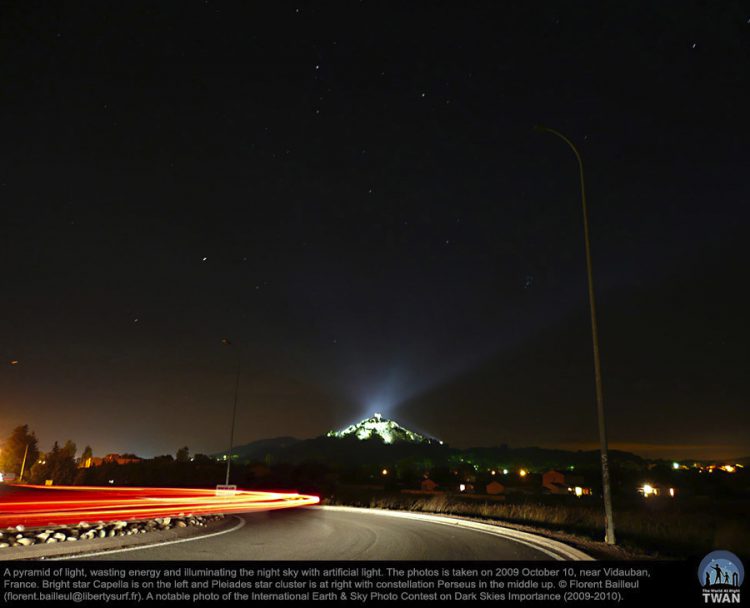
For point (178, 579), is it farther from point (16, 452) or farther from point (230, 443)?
point (16, 452)

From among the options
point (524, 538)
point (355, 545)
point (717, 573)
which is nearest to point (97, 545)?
point (355, 545)

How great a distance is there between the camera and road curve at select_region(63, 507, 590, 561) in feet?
Answer: 31.0

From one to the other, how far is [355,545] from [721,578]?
6.82 metres

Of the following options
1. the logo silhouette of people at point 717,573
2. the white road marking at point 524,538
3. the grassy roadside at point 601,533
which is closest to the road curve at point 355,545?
the white road marking at point 524,538

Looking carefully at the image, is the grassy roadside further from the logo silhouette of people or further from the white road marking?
the logo silhouette of people

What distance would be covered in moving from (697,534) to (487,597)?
50.3 ft

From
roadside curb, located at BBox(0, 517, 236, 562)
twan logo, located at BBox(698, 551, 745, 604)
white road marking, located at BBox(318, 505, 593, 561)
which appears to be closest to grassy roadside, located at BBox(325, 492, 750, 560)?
white road marking, located at BBox(318, 505, 593, 561)

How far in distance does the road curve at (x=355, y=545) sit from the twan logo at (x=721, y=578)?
2725 mm

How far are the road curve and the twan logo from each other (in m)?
2.73

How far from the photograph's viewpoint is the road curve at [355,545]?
9445 millimetres

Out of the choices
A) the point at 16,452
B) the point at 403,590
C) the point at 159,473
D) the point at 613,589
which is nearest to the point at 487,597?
the point at 403,590

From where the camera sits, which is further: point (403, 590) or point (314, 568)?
point (314, 568)

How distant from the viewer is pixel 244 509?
24.6 meters

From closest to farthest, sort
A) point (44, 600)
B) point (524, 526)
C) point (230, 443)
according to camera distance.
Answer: point (44, 600) → point (524, 526) → point (230, 443)
